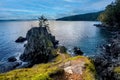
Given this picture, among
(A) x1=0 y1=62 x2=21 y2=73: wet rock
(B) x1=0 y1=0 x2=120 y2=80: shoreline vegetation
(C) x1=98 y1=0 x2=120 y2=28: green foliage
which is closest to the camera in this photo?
(B) x1=0 y1=0 x2=120 y2=80: shoreline vegetation

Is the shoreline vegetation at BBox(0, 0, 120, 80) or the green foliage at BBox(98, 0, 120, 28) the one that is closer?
the shoreline vegetation at BBox(0, 0, 120, 80)

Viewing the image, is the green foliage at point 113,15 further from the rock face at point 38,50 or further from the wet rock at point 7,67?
the wet rock at point 7,67

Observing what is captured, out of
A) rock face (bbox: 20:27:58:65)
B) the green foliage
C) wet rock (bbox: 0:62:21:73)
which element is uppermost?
the green foliage

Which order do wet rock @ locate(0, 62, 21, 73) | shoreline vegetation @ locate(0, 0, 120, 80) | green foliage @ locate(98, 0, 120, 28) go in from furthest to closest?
green foliage @ locate(98, 0, 120, 28) → wet rock @ locate(0, 62, 21, 73) → shoreline vegetation @ locate(0, 0, 120, 80)

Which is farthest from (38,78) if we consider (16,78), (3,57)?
(3,57)

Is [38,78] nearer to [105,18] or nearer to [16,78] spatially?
[16,78]

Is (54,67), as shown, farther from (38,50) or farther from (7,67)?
(38,50)

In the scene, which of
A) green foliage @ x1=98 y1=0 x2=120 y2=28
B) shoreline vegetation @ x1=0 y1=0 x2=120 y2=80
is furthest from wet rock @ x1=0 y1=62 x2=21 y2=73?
green foliage @ x1=98 y1=0 x2=120 y2=28

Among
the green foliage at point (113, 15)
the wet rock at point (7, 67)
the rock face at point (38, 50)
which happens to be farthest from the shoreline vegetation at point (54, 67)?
the green foliage at point (113, 15)

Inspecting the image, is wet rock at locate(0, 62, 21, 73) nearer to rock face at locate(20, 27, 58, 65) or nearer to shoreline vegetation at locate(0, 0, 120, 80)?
shoreline vegetation at locate(0, 0, 120, 80)

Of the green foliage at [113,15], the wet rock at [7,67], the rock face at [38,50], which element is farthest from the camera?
the green foliage at [113,15]

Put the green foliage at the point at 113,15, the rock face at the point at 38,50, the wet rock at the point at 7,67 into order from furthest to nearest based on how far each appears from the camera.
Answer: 1. the green foliage at the point at 113,15
2. the rock face at the point at 38,50
3. the wet rock at the point at 7,67

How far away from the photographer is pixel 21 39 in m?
108

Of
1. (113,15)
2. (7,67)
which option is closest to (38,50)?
(7,67)
